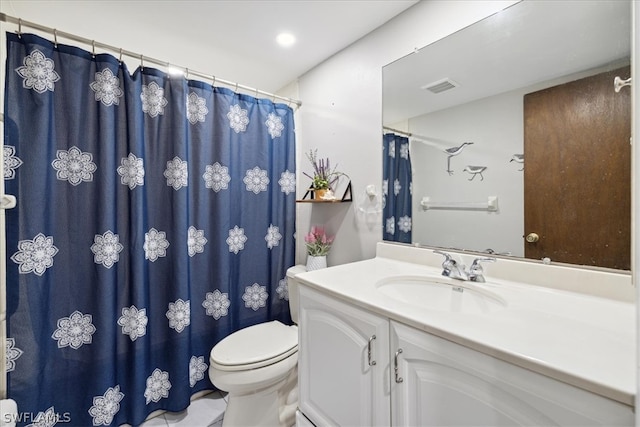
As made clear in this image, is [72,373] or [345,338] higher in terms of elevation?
[345,338]

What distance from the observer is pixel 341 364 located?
934 millimetres

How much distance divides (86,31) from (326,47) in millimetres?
1366

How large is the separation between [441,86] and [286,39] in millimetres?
945

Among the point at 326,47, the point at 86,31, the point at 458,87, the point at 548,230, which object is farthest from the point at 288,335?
the point at 86,31

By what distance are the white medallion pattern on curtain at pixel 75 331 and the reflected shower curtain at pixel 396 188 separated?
60.6 inches

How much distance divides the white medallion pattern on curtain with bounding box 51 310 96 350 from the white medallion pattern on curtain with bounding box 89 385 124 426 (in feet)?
0.92

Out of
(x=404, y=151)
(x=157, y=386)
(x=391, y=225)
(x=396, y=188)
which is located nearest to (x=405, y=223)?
(x=391, y=225)

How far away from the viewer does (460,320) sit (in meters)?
0.71

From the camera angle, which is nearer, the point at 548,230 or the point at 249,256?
the point at 548,230

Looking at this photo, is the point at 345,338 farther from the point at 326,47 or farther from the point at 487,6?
the point at 326,47

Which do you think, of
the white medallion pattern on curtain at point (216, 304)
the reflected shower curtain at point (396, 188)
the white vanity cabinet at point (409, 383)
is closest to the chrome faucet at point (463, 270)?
the reflected shower curtain at point (396, 188)

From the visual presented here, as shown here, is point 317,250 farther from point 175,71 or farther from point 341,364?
point 175,71

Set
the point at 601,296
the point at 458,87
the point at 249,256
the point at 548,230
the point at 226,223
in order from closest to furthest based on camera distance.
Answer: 1. the point at 601,296
2. the point at 548,230
3. the point at 458,87
4. the point at 226,223
5. the point at 249,256

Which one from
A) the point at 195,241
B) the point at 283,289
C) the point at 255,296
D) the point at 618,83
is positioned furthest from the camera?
the point at 283,289
